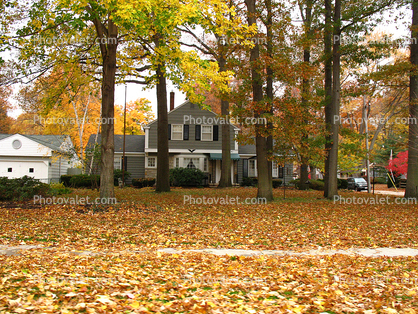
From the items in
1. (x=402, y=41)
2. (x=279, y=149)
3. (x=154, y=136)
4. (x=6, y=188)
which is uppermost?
(x=402, y=41)

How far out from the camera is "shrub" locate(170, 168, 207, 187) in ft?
86.3

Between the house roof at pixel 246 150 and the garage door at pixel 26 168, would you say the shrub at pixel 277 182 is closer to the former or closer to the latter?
the house roof at pixel 246 150

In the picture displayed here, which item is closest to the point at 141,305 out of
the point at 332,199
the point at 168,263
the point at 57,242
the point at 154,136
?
the point at 168,263

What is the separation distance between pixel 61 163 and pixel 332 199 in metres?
A: 20.7

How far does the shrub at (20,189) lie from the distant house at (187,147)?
47.7 ft

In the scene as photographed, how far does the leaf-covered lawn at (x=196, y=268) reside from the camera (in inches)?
151

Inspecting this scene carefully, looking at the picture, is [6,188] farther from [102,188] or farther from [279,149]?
[279,149]

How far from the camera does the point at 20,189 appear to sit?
13.3m

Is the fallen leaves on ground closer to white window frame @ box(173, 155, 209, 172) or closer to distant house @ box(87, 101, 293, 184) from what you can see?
distant house @ box(87, 101, 293, 184)

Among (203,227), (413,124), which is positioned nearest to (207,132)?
(413,124)

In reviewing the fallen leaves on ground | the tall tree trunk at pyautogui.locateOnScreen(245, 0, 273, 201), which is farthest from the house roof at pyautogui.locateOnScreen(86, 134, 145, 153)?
the fallen leaves on ground

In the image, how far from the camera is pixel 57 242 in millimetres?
7078

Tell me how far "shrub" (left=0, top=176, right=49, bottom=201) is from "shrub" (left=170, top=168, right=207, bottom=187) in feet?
42.5

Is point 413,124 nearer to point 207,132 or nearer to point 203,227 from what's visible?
point 203,227
